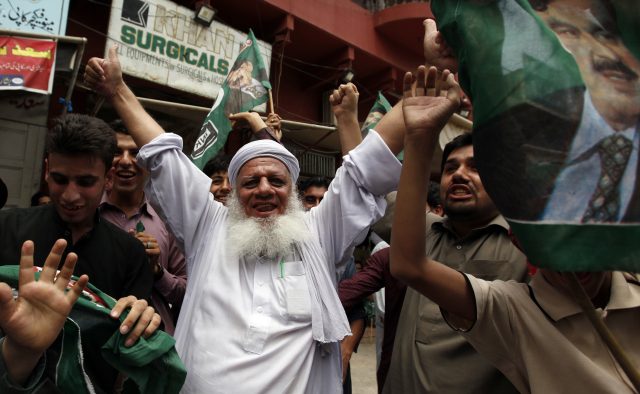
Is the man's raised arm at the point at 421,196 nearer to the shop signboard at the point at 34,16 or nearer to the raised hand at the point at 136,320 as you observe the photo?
the raised hand at the point at 136,320

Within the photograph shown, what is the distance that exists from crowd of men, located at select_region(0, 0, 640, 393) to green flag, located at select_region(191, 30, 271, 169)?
160 centimetres

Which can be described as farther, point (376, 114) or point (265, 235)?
point (376, 114)

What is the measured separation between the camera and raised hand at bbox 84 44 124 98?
1986 mm

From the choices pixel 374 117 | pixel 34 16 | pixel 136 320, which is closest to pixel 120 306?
pixel 136 320

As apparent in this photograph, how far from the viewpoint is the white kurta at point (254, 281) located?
1631 mm

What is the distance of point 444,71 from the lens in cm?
124

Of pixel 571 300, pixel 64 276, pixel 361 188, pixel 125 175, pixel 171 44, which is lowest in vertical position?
pixel 64 276

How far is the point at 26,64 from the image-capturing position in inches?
177

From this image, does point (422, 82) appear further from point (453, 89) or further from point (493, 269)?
point (493, 269)

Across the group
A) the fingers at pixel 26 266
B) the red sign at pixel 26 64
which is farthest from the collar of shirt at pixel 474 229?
the red sign at pixel 26 64

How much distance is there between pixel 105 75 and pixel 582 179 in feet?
6.21

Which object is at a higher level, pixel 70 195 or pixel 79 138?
pixel 79 138

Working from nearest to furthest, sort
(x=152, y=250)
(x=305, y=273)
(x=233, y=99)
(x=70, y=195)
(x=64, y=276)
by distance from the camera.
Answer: (x=64, y=276) → (x=70, y=195) → (x=305, y=273) → (x=152, y=250) → (x=233, y=99)

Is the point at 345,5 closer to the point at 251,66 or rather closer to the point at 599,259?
the point at 251,66
